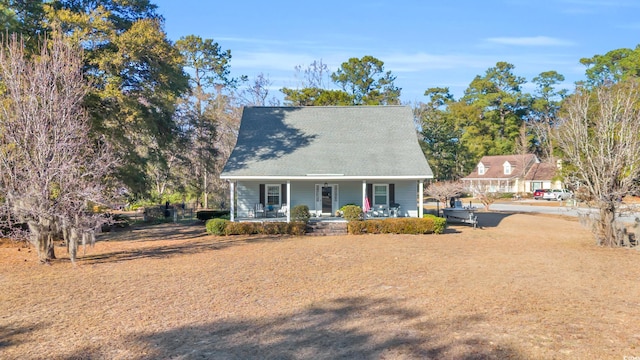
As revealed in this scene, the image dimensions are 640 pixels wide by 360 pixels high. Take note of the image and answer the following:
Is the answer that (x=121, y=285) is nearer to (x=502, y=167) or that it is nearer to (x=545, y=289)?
(x=545, y=289)

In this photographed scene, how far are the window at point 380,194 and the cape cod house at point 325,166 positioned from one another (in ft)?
0.18

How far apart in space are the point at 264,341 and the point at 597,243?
15.2 meters

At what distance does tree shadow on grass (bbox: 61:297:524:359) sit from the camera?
21.3 feet

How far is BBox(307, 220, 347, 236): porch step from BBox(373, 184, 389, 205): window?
3.80 meters

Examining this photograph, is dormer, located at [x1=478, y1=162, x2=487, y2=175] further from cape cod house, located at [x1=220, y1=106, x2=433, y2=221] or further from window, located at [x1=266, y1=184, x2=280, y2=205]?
window, located at [x1=266, y1=184, x2=280, y2=205]

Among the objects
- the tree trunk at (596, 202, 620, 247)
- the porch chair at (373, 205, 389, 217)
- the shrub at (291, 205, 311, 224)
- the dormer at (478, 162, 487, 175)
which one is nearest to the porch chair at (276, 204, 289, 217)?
the shrub at (291, 205, 311, 224)

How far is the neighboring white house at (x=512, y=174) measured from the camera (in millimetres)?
60125

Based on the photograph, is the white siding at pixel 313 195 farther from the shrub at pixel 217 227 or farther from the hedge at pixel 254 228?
the shrub at pixel 217 227

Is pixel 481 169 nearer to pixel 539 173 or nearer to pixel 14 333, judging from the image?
pixel 539 173

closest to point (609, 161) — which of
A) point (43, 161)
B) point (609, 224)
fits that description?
point (609, 224)

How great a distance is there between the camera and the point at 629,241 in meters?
16.9

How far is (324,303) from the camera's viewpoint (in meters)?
9.26

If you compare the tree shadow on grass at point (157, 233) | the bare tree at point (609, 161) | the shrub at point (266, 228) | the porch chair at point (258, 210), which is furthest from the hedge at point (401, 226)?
the tree shadow on grass at point (157, 233)

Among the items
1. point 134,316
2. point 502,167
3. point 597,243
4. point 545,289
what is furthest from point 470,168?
point 134,316
